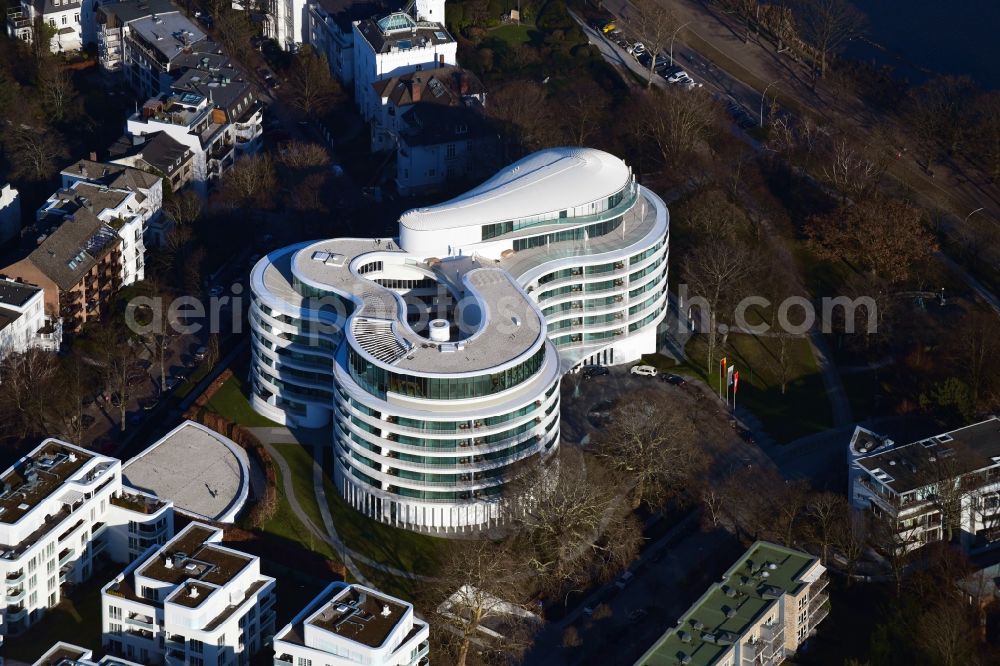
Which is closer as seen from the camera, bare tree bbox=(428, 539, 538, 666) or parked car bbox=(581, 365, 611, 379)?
bare tree bbox=(428, 539, 538, 666)

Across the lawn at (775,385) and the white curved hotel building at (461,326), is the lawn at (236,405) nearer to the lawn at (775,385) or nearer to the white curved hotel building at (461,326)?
the white curved hotel building at (461,326)

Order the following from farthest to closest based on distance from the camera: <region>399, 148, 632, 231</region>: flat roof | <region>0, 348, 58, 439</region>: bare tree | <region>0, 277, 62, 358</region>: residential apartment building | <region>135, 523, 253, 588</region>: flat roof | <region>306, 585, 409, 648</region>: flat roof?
1. <region>0, 277, 62, 358</region>: residential apartment building
2. <region>399, 148, 632, 231</region>: flat roof
3. <region>0, 348, 58, 439</region>: bare tree
4. <region>135, 523, 253, 588</region>: flat roof
5. <region>306, 585, 409, 648</region>: flat roof

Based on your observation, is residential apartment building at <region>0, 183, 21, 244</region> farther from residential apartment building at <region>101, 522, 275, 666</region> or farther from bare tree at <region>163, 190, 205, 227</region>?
A: residential apartment building at <region>101, 522, 275, 666</region>

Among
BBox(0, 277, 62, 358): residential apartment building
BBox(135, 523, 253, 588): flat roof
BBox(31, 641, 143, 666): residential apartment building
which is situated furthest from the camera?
BBox(0, 277, 62, 358): residential apartment building

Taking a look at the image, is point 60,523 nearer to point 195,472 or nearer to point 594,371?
point 195,472

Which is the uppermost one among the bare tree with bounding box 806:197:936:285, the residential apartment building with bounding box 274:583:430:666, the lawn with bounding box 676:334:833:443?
the bare tree with bounding box 806:197:936:285

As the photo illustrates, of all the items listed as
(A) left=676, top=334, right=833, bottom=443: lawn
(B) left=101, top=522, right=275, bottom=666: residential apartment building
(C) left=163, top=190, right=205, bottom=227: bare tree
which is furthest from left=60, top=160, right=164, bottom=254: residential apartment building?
(A) left=676, top=334, right=833, bottom=443: lawn

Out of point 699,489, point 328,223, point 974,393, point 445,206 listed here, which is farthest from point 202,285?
point 974,393
